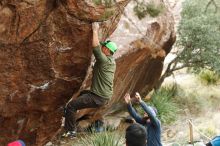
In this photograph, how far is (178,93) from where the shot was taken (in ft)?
62.6

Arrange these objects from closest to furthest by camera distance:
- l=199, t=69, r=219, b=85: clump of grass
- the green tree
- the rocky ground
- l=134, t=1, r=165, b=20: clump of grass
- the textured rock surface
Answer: the textured rock surface < l=134, t=1, r=165, b=20: clump of grass < the rocky ground < the green tree < l=199, t=69, r=219, b=85: clump of grass

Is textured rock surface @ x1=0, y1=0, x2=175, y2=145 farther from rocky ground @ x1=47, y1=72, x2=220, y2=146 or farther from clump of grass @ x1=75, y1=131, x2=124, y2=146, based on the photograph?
rocky ground @ x1=47, y1=72, x2=220, y2=146

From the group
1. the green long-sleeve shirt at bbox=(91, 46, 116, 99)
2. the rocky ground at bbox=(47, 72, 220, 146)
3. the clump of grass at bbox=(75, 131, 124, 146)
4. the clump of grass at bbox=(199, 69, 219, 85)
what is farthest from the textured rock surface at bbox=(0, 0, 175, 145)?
the clump of grass at bbox=(199, 69, 219, 85)

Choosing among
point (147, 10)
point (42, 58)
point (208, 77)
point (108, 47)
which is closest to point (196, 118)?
point (208, 77)

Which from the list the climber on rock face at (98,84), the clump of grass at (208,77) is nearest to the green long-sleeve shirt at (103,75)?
the climber on rock face at (98,84)

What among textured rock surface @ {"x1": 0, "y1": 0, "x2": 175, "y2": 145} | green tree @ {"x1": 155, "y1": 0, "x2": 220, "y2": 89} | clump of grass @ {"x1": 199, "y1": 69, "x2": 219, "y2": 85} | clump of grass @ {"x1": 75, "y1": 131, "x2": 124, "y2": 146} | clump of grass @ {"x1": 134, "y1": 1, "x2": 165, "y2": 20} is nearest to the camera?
textured rock surface @ {"x1": 0, "y1": 0, "x2": 175, "y2": 145}

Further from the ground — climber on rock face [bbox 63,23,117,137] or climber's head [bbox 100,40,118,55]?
climber's head [bbox 100,40,118,55]

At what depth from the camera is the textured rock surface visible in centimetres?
873

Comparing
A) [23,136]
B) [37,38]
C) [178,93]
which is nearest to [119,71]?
[23,136]

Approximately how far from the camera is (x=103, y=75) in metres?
9.44

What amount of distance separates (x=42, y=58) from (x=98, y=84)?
4.14ft

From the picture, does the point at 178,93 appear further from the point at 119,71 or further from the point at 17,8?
the point at 17,8

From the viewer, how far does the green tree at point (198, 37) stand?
56.0ft

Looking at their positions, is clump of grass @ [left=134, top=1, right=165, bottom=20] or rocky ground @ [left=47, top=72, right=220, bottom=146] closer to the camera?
clump of grass @ [left=134, top=1, right=165, bottom=20]
